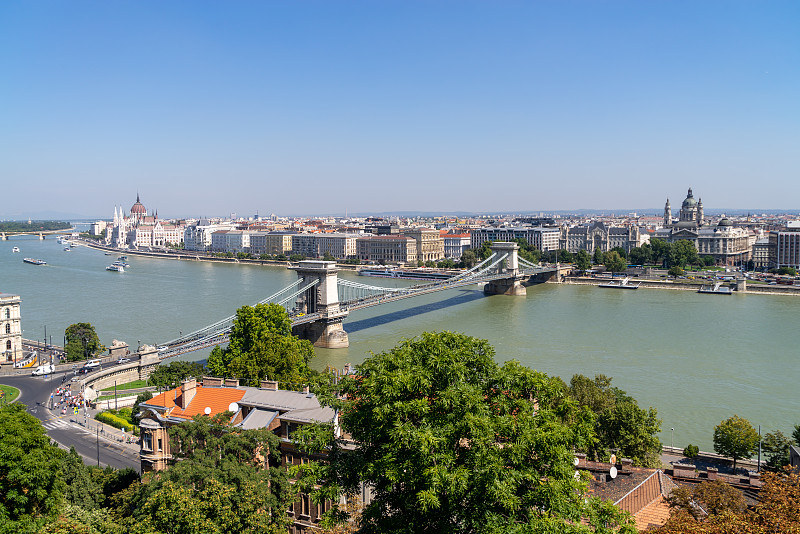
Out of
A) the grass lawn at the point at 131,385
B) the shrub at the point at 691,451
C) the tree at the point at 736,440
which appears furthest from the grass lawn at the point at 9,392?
the tree at the point at 736,440

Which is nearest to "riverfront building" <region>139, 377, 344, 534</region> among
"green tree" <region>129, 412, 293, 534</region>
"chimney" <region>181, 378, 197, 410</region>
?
"chimney" <region>181, 378, 197, 410</region>

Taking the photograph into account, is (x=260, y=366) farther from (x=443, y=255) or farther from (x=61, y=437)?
(x=443, y=255)

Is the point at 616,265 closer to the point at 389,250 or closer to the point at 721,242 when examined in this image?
the point at 721,242

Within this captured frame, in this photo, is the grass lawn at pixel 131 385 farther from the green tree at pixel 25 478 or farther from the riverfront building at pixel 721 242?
the riverfront building at pixel 721 242

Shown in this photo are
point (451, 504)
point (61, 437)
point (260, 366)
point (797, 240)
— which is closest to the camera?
point (451, 504)

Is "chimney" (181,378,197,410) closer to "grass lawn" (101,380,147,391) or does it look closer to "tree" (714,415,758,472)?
"grass lawn" (101,380,147,391)

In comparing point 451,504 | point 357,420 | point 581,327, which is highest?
point 357,420

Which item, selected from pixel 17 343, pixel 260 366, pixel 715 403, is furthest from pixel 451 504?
pixel 17 343
